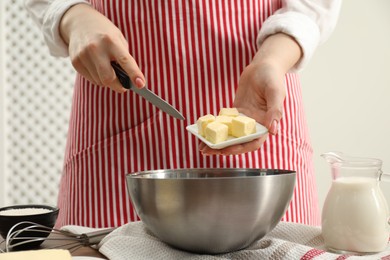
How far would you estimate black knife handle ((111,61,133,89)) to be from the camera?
0.86m

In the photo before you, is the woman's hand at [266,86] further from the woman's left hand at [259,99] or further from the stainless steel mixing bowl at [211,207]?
the stainless steel mixing bowl at [211,207]

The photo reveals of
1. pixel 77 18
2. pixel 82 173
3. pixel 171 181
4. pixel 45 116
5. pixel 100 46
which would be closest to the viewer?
pixel 171 181

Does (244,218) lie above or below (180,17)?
below

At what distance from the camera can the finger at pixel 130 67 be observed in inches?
32.4

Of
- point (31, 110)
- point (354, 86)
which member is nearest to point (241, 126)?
point (354, 86)

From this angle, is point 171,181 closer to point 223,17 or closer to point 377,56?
point 223,17

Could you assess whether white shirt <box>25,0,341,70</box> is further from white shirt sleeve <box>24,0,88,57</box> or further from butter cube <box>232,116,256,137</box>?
butter cube <box>232,116,256,137</box>

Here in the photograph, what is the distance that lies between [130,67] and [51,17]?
334mm

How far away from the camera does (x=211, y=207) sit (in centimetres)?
63

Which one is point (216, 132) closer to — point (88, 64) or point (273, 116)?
point (273, 116)

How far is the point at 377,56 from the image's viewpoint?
2217mm

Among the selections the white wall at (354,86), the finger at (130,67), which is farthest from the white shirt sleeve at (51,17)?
the white wall at (354,86)

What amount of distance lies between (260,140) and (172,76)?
264 millimetres

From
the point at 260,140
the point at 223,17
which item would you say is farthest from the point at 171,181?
the point at 223,17
